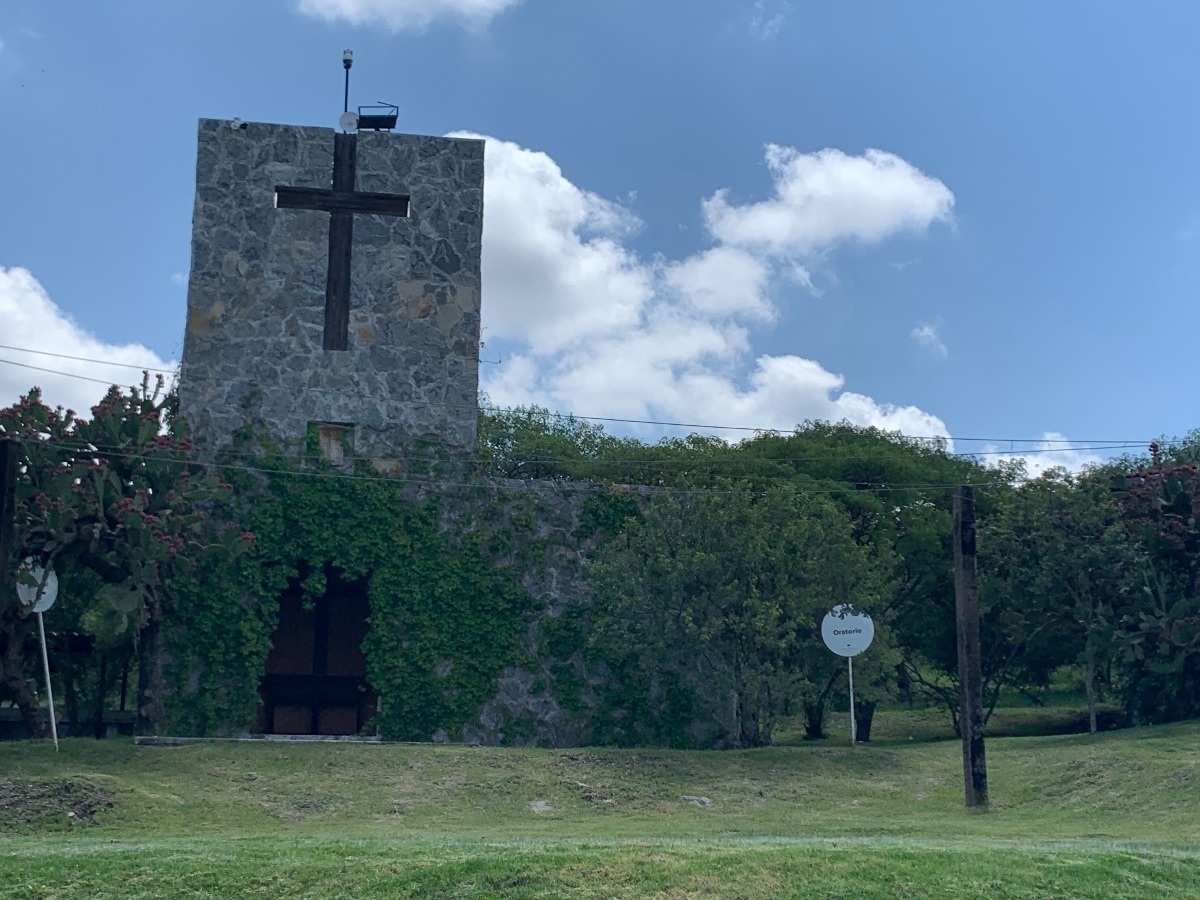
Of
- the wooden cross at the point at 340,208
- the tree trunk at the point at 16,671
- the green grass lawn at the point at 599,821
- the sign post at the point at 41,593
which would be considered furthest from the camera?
the wooden cross at the point at 340,208

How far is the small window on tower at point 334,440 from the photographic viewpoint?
24281 millimetres

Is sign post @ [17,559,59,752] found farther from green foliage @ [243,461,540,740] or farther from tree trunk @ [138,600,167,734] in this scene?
green foliage @ [243,461,540,740]

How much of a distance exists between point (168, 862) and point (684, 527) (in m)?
12.0

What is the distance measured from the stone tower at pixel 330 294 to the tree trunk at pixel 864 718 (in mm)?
9833

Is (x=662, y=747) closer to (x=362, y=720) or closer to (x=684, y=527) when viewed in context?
(x=684, y=527)

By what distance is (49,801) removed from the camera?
16.2 metres

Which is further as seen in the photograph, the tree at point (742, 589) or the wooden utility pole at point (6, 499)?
the tree at point (742, 589)

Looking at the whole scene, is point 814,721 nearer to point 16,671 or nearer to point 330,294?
point 330,294

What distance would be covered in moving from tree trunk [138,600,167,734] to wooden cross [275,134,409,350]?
19.1 feet

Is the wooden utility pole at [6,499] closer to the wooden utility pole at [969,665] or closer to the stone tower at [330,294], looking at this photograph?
the stone tower at [330,294]

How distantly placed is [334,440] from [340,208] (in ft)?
13.9

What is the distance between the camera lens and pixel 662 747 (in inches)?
931

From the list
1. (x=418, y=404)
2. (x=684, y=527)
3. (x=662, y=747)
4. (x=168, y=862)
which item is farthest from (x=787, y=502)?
(x=168, y=862)

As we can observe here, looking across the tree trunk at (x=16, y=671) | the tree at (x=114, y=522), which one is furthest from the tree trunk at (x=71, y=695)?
the tree trunk at (x=16, y=671)
